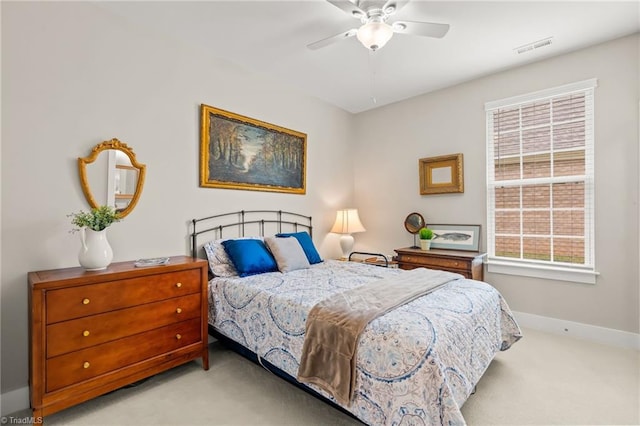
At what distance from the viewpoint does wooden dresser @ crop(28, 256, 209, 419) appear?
173 centimetres

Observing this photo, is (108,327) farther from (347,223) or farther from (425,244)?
(425,244)

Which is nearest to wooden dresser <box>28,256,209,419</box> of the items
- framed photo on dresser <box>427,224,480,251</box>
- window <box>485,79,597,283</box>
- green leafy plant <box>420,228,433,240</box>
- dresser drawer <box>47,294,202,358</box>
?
dresser drawer <box>47,294,202,358</box>

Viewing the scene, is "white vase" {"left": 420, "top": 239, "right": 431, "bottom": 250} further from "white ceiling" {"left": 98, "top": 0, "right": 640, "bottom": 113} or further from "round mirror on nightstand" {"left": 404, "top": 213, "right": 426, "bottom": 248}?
"white ceiling" {"left": 98, "top": 0, "right": 640, "bottom": 113}

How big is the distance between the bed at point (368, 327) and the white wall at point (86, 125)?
48 cm

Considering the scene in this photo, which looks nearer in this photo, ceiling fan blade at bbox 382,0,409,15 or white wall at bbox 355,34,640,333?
ceiling fan blade at bbox 382,0,409,15

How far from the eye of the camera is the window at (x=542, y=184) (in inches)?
121

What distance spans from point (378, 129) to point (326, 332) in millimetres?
3656

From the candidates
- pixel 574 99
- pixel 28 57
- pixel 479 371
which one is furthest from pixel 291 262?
pixel 574 99

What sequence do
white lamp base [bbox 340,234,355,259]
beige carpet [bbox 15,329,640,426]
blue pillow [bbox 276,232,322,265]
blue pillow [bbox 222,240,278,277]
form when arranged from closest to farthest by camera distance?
beige carpet [bbox 15,329,640,426]
blue pillow [bbox 222,240,278,277]
blue pillow [bbox 276,232,322,265]
white lamp base [bbox 340,234,355,259]

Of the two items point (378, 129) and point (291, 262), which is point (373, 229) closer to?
point (378, 129)

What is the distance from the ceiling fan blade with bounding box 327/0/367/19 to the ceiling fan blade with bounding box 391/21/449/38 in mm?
278

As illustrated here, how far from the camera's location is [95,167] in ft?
7.72

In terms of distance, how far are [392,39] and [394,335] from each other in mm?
Result: 2638

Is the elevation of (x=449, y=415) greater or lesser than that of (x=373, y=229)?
lesser
